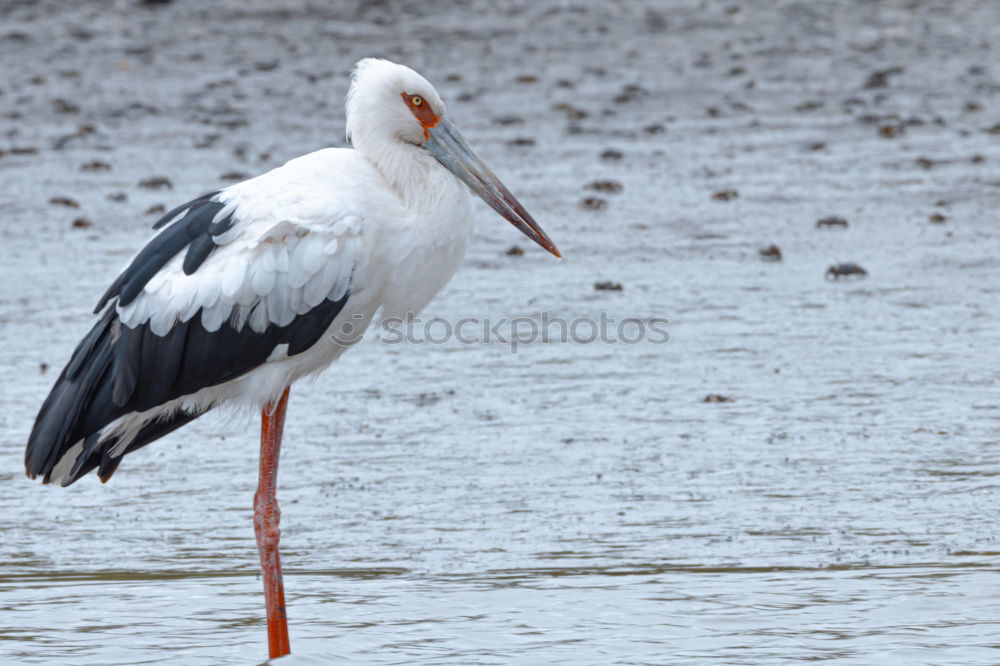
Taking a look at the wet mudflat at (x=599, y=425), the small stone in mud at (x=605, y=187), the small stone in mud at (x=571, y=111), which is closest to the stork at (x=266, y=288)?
the wet mudflat at (x=599, y=425)

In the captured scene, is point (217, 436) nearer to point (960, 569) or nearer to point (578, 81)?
point (960, 569)

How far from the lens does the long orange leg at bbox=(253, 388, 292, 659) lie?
4.99m

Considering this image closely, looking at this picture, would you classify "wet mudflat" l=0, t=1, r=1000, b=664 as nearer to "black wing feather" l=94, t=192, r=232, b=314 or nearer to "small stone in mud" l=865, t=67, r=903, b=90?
"black wing feather" l=94, t=192, r=232, b=314

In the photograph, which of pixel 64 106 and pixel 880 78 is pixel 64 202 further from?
pixel 880 78

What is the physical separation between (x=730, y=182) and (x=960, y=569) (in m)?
6.72

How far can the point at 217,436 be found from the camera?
7.01 m

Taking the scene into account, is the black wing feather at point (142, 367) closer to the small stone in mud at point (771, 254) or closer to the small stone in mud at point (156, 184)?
the small stone in mud at point (771, 254)

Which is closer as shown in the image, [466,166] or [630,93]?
[466,166]

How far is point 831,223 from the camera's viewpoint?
1030cm

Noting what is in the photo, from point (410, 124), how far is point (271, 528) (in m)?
1.20

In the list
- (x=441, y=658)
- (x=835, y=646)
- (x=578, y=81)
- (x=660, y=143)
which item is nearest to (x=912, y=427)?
(x=835, y=646)

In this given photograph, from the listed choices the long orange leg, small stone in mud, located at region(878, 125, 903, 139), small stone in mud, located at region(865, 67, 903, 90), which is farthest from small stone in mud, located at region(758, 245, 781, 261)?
small stone in mud, located at region(865, 67, 903, 90)

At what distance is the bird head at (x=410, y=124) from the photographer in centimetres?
532

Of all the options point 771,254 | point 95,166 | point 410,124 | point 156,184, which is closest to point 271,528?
point 410,124
